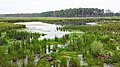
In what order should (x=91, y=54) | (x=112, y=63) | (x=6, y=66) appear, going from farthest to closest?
(x=91, y=54), (x=112, y=63), (x=6, y=66)

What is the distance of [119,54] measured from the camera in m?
27.8

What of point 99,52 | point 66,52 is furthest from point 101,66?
point 66,52

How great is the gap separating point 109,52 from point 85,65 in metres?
7.24

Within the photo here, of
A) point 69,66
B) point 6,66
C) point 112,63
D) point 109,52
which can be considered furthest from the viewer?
point 109,52

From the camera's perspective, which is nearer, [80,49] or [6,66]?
[6,66]

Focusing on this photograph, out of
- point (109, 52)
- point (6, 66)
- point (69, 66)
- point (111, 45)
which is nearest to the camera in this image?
point (6, 66)

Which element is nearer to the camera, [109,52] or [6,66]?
[6,66]

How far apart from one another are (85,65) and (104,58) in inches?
156

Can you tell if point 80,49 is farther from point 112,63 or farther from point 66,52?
point 112,63

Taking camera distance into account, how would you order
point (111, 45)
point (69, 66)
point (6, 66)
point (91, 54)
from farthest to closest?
1. point (111, 45)
2. point (91, 54)
3. point (69, 66)
4. point (6, 66)

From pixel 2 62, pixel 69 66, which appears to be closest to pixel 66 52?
pixel 69 66

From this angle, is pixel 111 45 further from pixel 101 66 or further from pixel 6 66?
pixel 6 66

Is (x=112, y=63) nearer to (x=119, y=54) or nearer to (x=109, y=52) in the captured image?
(x=119, y=54)

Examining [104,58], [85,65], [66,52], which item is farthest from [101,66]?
[66,52]
